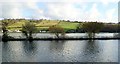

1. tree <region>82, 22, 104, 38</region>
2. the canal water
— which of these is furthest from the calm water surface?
tree <region>82, 22, 104, 38</region>

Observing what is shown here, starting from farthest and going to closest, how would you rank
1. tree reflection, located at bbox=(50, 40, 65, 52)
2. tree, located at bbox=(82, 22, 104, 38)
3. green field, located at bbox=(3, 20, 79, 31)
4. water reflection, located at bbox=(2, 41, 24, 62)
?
green field, located at bbox=(3, 20, 79, 31) → tree, located at bbox=(82, 22, 104, 38) → tree reflection, located at bbox=(50, 40, 65, 52) → water reflection, located at bbox=(2, 41, 24, 62)

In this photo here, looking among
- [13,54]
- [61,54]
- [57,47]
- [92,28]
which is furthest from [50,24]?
[61,54]

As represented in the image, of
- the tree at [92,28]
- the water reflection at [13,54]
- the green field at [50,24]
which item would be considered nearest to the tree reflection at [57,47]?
the water reflection at [13,54]

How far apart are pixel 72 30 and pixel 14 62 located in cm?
6584

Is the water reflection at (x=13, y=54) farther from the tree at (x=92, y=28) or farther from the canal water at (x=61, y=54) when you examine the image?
the tree at (x=92, y=28)

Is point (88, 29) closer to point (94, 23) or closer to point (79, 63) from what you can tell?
point (94, 23)

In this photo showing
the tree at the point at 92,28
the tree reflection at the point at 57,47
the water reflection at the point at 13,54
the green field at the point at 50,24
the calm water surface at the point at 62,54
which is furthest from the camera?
the green field at the point at 50,24

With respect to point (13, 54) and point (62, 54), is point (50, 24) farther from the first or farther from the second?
point (62, 54)

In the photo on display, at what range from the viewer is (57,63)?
74.7ft

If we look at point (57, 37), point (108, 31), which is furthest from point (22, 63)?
point (108, 31)

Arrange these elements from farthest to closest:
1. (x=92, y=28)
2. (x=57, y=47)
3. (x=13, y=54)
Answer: (x=92, y=28) → (x=57, y=47) → (x=13, y=54)

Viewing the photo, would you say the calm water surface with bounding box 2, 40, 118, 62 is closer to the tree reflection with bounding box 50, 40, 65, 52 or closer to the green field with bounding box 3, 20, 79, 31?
the tree reflection with bounding box 50, 40, 65, 52

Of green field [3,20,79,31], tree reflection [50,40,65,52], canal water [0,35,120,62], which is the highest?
canal water [0,35,120,62]

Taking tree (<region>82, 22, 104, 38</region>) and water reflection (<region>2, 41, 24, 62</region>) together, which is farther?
tree (<region>82, 22, 104, 38</region>)
